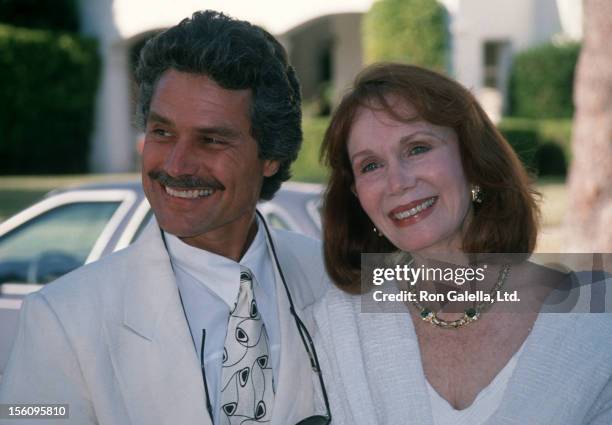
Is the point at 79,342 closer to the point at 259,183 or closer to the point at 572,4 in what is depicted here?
the point at 259,183

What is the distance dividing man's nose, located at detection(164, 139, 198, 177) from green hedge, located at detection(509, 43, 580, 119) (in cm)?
1963

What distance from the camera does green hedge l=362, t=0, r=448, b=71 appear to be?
60.4 ft

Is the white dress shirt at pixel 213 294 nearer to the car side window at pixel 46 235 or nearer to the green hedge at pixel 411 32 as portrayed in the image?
the car side window at pixel 46 235

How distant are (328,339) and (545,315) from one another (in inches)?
25.0

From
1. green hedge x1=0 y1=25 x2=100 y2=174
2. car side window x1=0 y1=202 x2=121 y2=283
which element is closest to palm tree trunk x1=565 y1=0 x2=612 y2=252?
car side window x1=0 y1=202 x2=121 y2=283

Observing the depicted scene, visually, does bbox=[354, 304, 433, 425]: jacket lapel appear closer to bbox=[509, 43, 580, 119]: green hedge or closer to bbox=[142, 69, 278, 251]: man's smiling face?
bbox=[142, 69, 278, 251]: man's smiling face

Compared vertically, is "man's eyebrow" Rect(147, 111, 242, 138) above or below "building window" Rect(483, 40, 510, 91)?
above

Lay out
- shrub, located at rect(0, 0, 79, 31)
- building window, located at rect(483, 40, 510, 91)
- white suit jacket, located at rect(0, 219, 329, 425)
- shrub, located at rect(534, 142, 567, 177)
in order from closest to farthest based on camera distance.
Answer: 1. white suit jacket, located at rect(0, 219, 329, 425)
2. shrub, located at rect(534, 142, 567, 177)
3. shrub, located at rect(0, 0, 79, 31)
4. building window, located at rect(483, 40, 510, 91)

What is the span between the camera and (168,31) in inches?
108

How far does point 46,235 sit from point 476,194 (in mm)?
4121

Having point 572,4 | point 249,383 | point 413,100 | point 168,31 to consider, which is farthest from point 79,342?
point 572,4

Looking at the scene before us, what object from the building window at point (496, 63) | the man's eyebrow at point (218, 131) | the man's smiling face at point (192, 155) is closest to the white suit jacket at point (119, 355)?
the man's smiling face at point (192, 155)

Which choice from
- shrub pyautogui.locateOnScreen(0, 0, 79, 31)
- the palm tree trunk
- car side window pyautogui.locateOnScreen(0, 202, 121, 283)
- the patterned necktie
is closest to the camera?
the patterned necktie

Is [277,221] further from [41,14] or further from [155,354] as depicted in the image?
[41,14]
